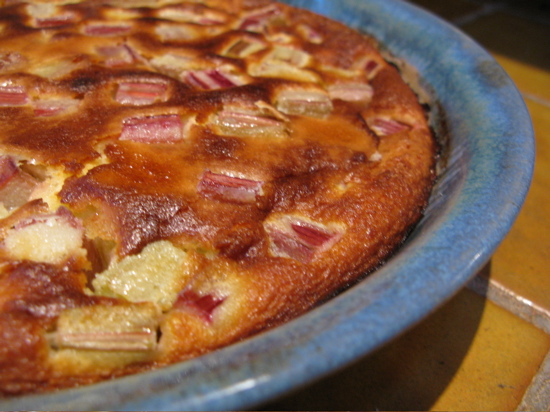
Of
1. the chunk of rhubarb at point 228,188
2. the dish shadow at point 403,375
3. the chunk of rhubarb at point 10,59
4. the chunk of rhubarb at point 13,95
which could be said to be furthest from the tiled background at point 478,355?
the chunk of rhubarb at point 10,59

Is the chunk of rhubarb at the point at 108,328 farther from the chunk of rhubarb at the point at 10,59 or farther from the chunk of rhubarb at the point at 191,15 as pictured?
the chunk of rhubarb at the point at 191,15

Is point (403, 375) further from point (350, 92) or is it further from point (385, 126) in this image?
point (350, 92)

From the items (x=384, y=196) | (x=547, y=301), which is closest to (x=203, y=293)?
(x=384, y=196)

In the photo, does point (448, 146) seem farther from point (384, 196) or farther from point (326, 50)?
point (326, 50)

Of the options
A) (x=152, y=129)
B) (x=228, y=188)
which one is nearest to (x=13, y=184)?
(x=152, y=129)

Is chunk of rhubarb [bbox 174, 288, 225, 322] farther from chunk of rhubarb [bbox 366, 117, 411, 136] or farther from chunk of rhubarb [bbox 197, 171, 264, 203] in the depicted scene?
chunk of rhubarb [bbox 366, 117, 411, 136]

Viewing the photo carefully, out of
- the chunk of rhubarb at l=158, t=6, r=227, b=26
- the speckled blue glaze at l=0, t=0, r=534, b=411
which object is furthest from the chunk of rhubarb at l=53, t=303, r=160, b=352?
the chunk of rhubarb at l=158, t=6, r=227, b=26
